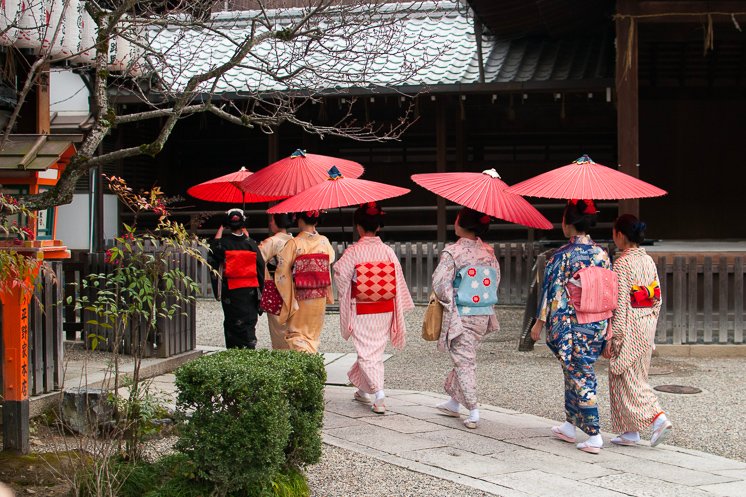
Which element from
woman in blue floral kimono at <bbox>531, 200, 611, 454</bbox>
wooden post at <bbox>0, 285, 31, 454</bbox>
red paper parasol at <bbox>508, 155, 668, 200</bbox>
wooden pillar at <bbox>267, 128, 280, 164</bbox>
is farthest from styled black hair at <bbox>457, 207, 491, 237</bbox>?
wooden pillar at <bbox>267, 128, 280, 164</bbox>

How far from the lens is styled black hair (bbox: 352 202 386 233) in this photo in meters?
7.04

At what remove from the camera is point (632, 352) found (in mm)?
5980

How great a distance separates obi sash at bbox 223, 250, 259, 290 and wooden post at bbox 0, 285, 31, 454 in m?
2.84

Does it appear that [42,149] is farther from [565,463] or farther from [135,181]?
[135,181]

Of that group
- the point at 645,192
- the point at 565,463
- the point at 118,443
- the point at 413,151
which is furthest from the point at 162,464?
the point at 413,151

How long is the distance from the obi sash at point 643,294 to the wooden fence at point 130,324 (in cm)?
382

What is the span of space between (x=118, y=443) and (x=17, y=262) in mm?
1109

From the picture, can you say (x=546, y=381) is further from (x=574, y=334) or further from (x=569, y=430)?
(x=574, y=334)

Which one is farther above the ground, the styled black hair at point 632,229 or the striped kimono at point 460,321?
the styled black hair at point 632,229

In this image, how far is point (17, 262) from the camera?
4.17m

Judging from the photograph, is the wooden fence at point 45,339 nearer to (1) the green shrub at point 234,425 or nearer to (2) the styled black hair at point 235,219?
(2) the styled black hair at point 235,219

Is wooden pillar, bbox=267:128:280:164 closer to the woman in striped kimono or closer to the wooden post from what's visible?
the woman in striped kimono

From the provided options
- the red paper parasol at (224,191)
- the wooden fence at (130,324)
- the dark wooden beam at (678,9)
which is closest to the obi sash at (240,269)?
the wooden fence at (130,324)

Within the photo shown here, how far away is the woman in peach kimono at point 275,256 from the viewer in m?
7.68
